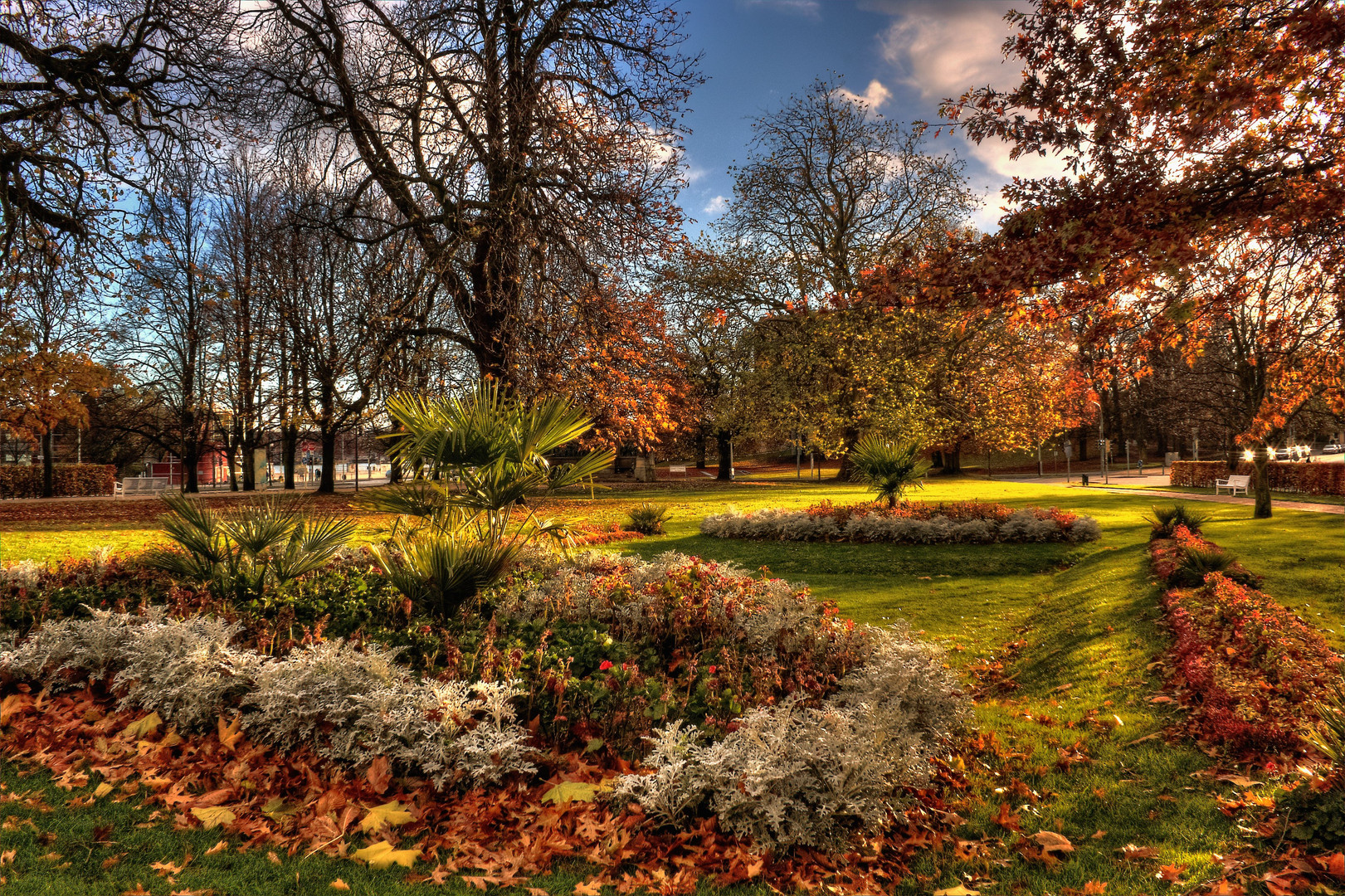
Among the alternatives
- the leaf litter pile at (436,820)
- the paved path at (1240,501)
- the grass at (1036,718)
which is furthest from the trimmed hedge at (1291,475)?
the leaf litter pile at (436,820)

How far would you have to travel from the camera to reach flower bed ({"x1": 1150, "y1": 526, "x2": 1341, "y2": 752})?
3961 millimetres

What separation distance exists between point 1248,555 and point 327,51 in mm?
16802

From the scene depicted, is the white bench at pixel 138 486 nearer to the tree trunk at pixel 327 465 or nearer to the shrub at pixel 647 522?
the tree trunk at pixel 327 465

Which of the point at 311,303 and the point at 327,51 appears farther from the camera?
the point at 311,303

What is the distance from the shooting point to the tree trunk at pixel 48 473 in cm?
2617

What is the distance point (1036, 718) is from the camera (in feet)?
16.1

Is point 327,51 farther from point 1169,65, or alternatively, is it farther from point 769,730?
point 769,730

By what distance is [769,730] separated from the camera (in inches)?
145

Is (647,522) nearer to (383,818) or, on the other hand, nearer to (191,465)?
(383,818)

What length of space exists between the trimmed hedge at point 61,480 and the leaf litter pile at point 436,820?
31.1m

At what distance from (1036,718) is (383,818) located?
426 centimetres

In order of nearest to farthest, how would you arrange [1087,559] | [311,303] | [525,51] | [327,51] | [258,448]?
[1087,559]
[327,51]
[525,51]
[311,303]
[258,448]

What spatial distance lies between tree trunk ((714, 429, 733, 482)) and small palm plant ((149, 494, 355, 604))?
89.0 ft

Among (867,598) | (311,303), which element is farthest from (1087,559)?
(311,303)
